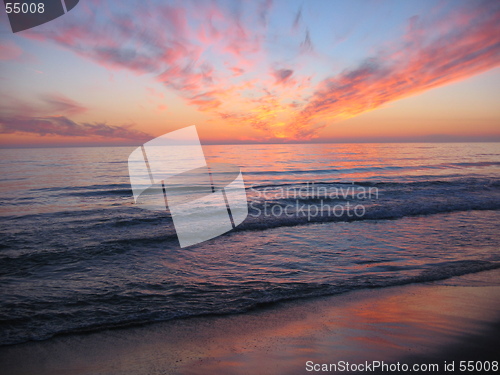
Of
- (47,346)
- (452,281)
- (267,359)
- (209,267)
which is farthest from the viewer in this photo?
(209,267)

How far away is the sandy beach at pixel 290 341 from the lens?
121 inches

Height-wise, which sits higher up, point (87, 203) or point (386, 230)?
point (87, 203)

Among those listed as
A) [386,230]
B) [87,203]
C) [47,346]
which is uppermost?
[87,203]

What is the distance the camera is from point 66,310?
442 cm

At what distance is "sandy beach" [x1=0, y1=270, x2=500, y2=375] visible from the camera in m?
3.08

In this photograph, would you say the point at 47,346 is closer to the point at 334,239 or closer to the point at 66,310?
the point at 66,310

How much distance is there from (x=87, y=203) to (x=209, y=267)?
34.0ft

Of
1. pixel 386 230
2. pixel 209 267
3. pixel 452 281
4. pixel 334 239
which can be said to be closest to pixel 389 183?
pixel 386 230

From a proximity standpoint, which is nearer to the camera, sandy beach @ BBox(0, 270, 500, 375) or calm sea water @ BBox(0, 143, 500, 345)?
sandy beach @ BBox(0, 270, 500, 375)

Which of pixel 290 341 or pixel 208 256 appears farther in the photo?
pixel 208 256

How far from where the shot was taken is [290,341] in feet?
11.4

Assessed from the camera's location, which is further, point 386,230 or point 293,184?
point 293,184

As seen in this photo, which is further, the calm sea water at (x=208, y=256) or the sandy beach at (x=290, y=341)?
the calm sea water at (x=208, y=256)

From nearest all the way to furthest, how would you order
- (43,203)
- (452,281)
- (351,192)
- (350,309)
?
(350,309), (452,281), (43,203), (351,192)
